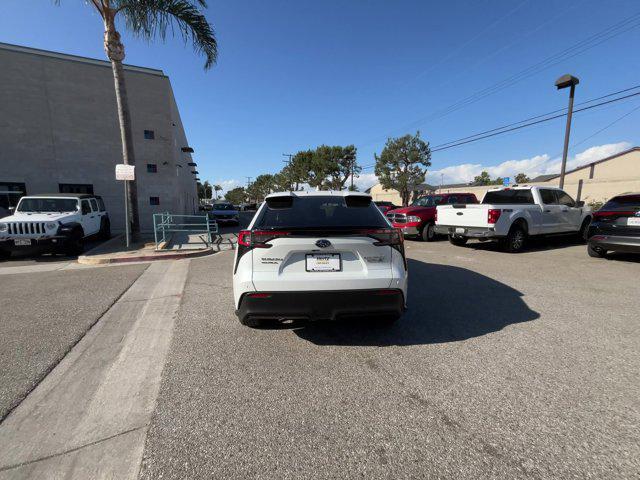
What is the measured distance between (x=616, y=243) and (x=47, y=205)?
15733 mm

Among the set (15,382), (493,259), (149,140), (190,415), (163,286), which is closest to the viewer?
(190,415)

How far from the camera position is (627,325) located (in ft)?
12.6

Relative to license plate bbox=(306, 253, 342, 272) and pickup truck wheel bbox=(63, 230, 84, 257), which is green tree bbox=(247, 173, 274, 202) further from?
license plate bbox=(306, 253, 342, 272)

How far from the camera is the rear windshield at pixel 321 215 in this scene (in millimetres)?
3311

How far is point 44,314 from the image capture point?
4.34 metres

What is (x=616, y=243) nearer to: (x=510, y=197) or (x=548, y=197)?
(x=548, y=197)

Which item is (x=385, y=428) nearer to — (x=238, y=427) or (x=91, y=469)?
(x=238, y=427)

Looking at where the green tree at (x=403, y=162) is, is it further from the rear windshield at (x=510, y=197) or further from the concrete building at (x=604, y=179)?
the rear windshield at (x=510, y=197)

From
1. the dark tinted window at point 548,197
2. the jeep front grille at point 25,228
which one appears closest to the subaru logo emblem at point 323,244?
the jeep front grille at point 25,228

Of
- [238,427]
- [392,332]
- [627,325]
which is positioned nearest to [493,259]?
[627,325]

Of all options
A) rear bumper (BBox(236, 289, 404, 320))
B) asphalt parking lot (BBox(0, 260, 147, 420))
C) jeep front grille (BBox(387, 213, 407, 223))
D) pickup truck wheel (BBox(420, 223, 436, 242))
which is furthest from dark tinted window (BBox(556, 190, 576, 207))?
asphalt parking lot (BBox(0, 260, 147, 420))

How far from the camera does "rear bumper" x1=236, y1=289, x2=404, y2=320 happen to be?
3.00m

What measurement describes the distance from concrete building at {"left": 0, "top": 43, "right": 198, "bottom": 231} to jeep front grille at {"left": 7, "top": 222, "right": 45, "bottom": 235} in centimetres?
1001

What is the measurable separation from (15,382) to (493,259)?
916 centimetres
